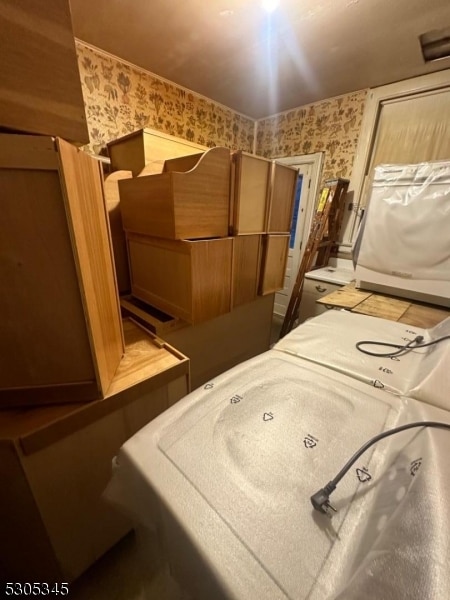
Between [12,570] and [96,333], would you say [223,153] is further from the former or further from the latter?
[12,570]

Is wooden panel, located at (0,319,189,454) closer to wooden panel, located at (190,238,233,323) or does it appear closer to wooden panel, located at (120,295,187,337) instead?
wooden panel, located at (120,295,187,337)

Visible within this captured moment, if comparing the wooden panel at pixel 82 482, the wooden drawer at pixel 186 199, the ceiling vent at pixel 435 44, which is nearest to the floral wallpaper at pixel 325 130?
the ceiling vent at pixel 435 44

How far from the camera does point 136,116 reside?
1.85m

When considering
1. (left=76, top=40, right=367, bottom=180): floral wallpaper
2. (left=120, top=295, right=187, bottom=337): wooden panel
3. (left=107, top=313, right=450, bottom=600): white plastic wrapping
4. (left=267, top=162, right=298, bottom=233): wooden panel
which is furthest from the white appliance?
(left=120, top=295, right=187, bottom=337): wooden panel

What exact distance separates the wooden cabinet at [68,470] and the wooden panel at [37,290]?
4.2 inches

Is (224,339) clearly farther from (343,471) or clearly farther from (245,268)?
(343,471)

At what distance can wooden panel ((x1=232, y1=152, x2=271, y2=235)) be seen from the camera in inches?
45.5

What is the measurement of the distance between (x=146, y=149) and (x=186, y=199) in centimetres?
62

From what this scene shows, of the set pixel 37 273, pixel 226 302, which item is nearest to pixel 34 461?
pixel 37 273

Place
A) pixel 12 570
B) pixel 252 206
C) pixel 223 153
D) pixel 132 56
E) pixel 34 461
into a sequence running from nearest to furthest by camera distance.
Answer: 1. pixel 34 461
2. pixel 12 570
3. pixel 223 153
4. pixel 252 206
5. pixel 132 56

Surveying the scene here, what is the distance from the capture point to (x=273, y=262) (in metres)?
1.57

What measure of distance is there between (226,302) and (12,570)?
117 centimetres

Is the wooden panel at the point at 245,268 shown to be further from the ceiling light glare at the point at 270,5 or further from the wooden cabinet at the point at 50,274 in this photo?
the ceiling light glare at the point at 270,5

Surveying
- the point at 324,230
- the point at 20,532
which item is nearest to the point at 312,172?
the point at 324,230
